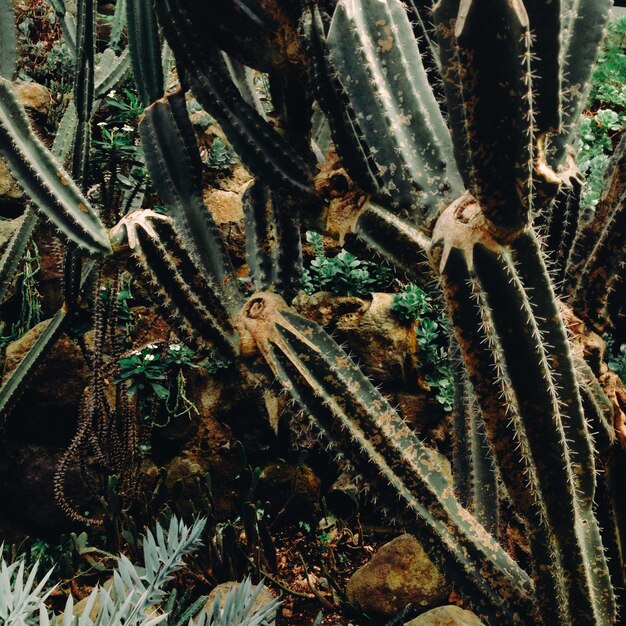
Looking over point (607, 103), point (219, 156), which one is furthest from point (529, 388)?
point (607, 103)

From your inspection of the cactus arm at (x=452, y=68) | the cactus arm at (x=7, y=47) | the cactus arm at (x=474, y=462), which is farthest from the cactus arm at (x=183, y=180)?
the cactus arm at (x=7, y=47)

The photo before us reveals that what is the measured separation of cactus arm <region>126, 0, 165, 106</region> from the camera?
2021 millimetres

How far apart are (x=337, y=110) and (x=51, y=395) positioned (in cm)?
239

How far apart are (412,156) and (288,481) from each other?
2.15 metres

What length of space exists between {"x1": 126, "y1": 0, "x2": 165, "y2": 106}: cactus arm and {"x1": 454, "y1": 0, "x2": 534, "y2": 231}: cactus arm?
1497mm

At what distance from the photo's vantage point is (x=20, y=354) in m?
3.02

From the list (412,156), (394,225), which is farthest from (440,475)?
(412,156)

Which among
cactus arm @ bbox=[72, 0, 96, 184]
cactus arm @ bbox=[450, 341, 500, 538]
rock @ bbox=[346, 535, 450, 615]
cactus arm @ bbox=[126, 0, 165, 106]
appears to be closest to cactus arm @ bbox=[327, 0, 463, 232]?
cactus arm @ bbox=[450, 341, 500, 538]

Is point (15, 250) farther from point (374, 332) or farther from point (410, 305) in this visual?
point (410, 305)

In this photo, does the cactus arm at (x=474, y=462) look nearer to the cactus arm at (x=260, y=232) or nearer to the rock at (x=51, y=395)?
the cactus arm at (x=260, y=232)

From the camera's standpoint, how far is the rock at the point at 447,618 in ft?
6.10

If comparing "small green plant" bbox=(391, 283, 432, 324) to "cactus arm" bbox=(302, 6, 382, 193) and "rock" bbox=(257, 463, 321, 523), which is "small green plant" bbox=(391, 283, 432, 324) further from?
"cactus arm" bbox=(302, 6, 382, 193)

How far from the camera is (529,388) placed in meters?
0.94

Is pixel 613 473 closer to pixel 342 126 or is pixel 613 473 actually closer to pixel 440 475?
pixel 440 475
